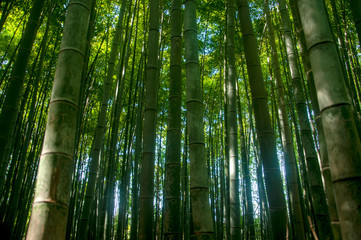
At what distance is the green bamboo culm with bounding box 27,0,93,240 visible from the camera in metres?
1.07

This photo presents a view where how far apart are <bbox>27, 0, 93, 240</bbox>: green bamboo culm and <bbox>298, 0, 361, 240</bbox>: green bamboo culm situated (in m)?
1.01

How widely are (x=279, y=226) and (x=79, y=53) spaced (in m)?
1.54

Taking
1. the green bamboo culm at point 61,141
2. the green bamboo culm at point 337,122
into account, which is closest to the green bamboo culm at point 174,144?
the green bamboo culm at point 61,141

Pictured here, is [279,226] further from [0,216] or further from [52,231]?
[0,216]

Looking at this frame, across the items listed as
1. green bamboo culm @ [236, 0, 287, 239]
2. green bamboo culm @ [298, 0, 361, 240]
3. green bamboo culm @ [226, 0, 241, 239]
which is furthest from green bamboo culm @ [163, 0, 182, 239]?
green bamboo culm @ [226, 0, 241, 239]

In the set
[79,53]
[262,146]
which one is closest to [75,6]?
[79,53]

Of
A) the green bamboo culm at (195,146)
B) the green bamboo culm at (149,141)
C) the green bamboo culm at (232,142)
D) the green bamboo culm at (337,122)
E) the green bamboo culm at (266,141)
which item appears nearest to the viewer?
the green bamboo culm at (337,122)

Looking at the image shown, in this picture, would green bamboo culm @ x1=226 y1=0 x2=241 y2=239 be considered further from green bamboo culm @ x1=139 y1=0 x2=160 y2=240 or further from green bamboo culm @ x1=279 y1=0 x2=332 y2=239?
green bamboo culm @ x1=139 y1=0 x2=160 y2=240

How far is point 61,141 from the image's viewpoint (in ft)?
3.90

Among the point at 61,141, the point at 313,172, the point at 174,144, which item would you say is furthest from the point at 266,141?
the point at 61,141

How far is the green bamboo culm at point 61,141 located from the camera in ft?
3.50

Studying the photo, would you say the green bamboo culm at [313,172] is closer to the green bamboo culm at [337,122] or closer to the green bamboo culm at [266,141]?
Result: the green bamboo culm at [266,141]

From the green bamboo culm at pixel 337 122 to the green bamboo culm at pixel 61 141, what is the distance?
1.01 m

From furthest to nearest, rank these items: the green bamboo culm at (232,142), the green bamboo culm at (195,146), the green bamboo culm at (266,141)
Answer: the green bamboo culm at (232,142), the green bamboo culm at (266,141), the green bamboo culm at (195,146)
